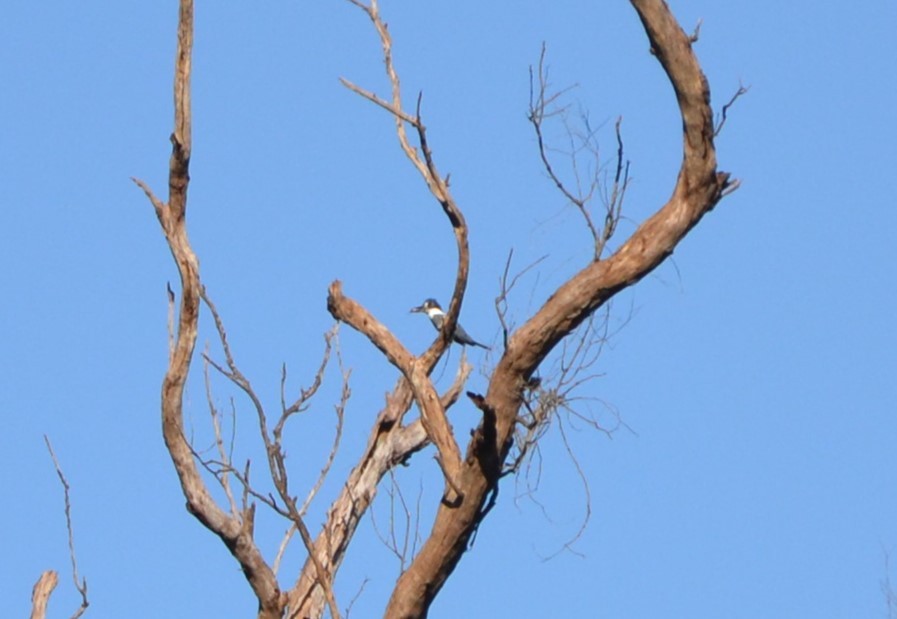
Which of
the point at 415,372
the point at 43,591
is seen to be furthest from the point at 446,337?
the point at 43,591

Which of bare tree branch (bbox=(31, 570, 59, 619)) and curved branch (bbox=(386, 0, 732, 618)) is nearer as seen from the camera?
curved branch (bbox=(386, 0, 732, 618))

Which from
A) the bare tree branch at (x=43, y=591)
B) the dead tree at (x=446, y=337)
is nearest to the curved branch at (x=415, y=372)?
the dead tree at (x=446, y=337)

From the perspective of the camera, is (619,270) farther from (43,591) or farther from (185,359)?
(43,591)

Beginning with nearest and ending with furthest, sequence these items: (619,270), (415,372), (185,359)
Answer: (619,270) → (415,372) → (185,359)

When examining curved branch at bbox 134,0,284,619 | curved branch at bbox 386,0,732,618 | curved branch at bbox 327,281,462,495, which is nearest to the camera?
curved branch at bbox 386,0,732,618

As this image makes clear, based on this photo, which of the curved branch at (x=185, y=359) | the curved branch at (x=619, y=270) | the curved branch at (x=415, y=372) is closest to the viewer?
the curved branch at (x=619, y=270)

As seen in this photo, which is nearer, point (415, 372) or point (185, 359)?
point (415, 372)

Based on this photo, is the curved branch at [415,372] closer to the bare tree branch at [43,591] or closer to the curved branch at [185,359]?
the curved branch at [185,359]

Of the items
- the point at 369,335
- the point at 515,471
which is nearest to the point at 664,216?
the point at 515,471

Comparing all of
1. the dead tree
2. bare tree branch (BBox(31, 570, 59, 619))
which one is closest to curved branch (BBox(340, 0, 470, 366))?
the dead tree

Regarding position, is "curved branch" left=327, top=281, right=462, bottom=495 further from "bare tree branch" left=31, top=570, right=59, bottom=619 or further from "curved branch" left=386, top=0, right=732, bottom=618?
"bare tree branch" left=31, top=570, right=59, bottom=619

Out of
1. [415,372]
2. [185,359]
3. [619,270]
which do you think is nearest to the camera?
[619,270]

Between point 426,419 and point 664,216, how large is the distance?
118 cm

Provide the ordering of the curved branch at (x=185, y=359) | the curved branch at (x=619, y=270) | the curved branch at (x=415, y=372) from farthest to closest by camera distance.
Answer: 1. the curved branch at (x=185, y=359)
2. the curved branch at (x=415, y=372)
3. the curved branch at (x=619, y=270)
